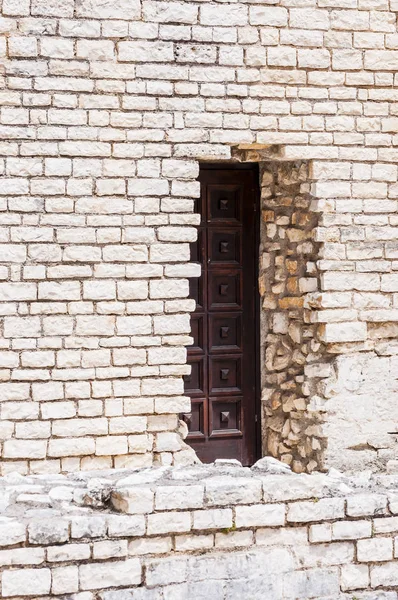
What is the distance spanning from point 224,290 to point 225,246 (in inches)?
13.4

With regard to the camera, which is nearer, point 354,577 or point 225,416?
point 354,577

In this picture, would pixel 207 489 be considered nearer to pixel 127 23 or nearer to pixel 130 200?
pixel 130 200

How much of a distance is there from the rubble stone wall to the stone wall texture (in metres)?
2.00

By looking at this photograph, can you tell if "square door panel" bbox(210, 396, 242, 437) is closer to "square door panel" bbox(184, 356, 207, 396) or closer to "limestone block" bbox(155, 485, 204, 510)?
"square door panel" bbox(184, 356, 207, 396)

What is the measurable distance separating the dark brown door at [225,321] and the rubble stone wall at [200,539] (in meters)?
2.99

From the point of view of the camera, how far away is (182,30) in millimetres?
6918

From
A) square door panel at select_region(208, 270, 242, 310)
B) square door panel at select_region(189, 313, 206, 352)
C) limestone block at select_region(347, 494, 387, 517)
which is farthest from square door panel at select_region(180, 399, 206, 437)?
limestone block at select_region(347, 494, 387, 517)

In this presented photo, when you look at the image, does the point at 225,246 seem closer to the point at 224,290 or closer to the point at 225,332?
the point at 224,290

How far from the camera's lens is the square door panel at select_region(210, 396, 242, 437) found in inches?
310

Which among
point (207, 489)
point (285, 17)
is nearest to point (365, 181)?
point (285, 17)

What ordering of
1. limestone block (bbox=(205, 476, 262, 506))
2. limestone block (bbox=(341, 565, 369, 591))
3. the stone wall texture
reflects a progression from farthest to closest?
the stone wall texture
limestone block (bbox=(341, 565, 369, 591))
limestone block (bbox=(205, 476, 262, 506))

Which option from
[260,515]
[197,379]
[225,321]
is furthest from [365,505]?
[225,321]

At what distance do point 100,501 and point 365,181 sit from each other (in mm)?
3741

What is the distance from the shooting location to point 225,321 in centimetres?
789
